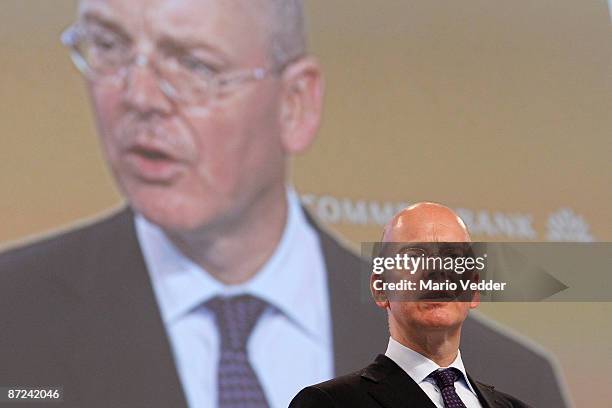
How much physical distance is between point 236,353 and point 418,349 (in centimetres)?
154

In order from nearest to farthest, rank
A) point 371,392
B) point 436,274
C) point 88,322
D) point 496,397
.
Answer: point 436,274
point 371,392
point 496,397
point 88,322

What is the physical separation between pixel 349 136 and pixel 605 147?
90 centimetres

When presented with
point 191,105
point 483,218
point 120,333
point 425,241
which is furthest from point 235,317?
point 425,241

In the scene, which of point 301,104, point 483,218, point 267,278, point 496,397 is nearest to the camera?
point 496,397

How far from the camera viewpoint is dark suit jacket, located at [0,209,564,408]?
2.72m

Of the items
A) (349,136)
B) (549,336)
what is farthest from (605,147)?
(349,136)

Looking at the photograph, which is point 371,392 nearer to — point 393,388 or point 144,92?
point 393,388

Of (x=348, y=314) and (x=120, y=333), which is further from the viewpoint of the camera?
(x=348, y=314)

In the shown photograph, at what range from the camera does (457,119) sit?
314 centimetres

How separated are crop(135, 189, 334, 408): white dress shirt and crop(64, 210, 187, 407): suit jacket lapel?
35 mm

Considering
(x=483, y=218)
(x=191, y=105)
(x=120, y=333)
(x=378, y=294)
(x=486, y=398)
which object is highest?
(x=191, y=105)

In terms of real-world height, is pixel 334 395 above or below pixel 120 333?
below

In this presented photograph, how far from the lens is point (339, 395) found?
4.15ft

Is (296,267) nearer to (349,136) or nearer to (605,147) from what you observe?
(349,136)
